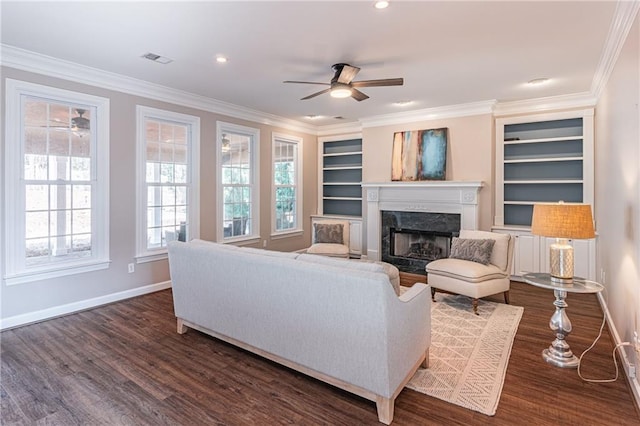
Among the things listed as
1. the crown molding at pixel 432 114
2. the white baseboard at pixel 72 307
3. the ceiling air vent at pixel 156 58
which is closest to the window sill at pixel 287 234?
the white baseboard at pixel 72 307

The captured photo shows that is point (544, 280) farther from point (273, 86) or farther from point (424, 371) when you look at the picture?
point (273, 86)

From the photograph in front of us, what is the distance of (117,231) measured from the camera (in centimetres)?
431

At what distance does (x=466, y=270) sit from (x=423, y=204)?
6.98ft

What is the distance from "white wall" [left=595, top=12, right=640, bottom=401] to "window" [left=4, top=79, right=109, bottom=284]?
16.8 ft

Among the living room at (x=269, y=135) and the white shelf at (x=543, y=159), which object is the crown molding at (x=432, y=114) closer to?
the living room at (x=269, y=135)

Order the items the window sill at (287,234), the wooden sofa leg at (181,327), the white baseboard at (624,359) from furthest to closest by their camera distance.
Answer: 1. the window sill at (287,234)
2. the wooden sofa leg at (181,327)
3. the white baseboard at (624,359)

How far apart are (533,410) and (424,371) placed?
0.72 m

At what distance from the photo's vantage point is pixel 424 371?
2.63 m

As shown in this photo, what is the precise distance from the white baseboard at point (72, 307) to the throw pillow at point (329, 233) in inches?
99.1

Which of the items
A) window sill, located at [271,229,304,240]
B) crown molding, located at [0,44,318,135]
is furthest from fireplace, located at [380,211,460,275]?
crown molding, located at [0,44,318,135]

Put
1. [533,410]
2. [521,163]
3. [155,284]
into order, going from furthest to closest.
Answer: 1. [521,163]
2. [155,284]
3. [533,410]

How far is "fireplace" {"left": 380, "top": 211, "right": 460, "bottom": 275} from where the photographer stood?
573cm

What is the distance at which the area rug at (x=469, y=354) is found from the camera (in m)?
2.34

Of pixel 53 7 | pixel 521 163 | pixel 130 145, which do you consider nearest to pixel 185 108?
pixel 130 145
